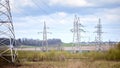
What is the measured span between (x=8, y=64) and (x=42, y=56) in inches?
520

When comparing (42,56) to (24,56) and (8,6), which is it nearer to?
(24,56)

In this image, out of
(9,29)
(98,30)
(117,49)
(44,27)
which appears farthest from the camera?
(98,30)

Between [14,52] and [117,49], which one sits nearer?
[14,52]

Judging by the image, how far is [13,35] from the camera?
67.3 ft

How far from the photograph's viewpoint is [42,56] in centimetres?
3491

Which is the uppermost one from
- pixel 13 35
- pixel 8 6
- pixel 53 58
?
pixel 8 6

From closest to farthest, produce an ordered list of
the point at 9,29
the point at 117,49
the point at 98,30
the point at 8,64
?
1. the point at 9,29
2. the point at 8,64
3. the point at 117,49
4. the point at 98,30

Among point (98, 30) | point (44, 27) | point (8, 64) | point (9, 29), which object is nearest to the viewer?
point (9, 29)

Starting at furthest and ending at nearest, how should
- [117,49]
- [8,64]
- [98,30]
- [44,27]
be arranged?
[98,30] < [44,27] < [117,49] < [8,64]

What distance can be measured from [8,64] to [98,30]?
36.7 m

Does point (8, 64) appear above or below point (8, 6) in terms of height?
below

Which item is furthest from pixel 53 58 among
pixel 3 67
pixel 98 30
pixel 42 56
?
pixel 98 30

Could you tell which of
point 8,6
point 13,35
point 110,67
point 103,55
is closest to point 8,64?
point 13,35

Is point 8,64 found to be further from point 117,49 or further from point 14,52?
point 117,49
